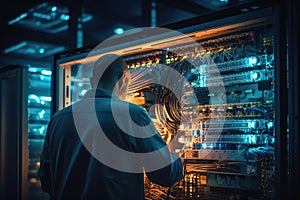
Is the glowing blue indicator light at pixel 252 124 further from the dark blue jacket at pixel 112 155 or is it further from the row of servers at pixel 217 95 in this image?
the dark blue jacket at pixel 112 155

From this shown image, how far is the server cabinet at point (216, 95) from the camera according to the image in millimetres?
1561

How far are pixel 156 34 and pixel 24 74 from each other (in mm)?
1540

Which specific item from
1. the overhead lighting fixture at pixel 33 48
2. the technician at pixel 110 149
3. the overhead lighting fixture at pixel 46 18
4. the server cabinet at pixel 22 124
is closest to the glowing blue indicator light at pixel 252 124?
the technician at pixel 110 149

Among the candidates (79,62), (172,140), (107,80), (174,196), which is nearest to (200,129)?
(172,140)

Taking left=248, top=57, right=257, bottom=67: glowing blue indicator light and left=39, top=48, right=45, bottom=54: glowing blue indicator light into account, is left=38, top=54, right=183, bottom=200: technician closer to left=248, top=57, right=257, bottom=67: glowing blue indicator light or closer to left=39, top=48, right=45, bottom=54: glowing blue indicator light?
left=248, top=57, right=257, bottom=67: glowing blue indicator light

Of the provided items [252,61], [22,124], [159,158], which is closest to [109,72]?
[159,158]

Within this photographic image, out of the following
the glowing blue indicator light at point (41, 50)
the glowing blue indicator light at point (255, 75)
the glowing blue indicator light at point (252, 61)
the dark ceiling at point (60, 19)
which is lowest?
the glowing blue indicator light at point (255, 75)

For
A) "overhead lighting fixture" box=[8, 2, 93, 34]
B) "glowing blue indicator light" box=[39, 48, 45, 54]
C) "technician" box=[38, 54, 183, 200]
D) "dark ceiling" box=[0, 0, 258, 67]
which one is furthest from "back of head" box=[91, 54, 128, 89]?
"glowing blue indicator light" box=[39, 48, 45, 54]

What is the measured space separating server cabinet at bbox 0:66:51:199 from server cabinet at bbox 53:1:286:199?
1105 mm

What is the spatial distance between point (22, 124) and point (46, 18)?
7.36 feet

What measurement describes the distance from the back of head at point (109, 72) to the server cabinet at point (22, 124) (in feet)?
4.67

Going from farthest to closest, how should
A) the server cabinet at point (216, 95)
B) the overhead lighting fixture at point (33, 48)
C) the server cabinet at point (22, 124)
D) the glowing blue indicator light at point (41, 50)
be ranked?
1. the glowing blue indicator light at point (41, 50)
2. the overhead lighting fixture at point (33, 48)
3. the server cabinet at point (22, 124)
4. the server cabinet at point (216, 95)

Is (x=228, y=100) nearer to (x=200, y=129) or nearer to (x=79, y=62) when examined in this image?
(x=200, y=129)

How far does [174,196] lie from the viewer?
6.42ft
